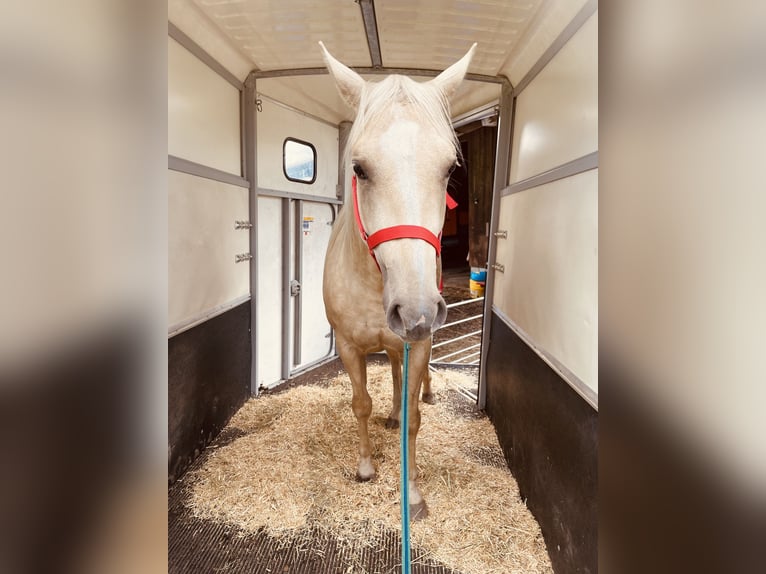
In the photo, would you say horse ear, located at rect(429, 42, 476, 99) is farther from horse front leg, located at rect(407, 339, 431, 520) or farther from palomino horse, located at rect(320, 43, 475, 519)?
horse front leg, located at rect(407, 339, 431, 520)

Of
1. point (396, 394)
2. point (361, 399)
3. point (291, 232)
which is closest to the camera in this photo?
point (361, 399)

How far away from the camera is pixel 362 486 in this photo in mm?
1636

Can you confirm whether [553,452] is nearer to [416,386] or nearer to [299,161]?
[416,386]

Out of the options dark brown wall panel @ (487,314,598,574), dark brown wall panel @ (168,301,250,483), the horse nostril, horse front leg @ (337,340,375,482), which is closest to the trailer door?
dark brown wall panel @ (168,301,250,483)

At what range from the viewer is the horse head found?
93 centimetres

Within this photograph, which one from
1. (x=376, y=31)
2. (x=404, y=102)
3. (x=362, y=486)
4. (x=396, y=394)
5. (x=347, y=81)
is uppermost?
(x=376, y=31)

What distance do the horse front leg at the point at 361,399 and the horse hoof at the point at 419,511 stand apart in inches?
10.6

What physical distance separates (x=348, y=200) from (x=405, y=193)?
0.68 meters

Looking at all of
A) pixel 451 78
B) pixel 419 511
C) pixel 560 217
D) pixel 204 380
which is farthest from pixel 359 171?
pixel 204 380
